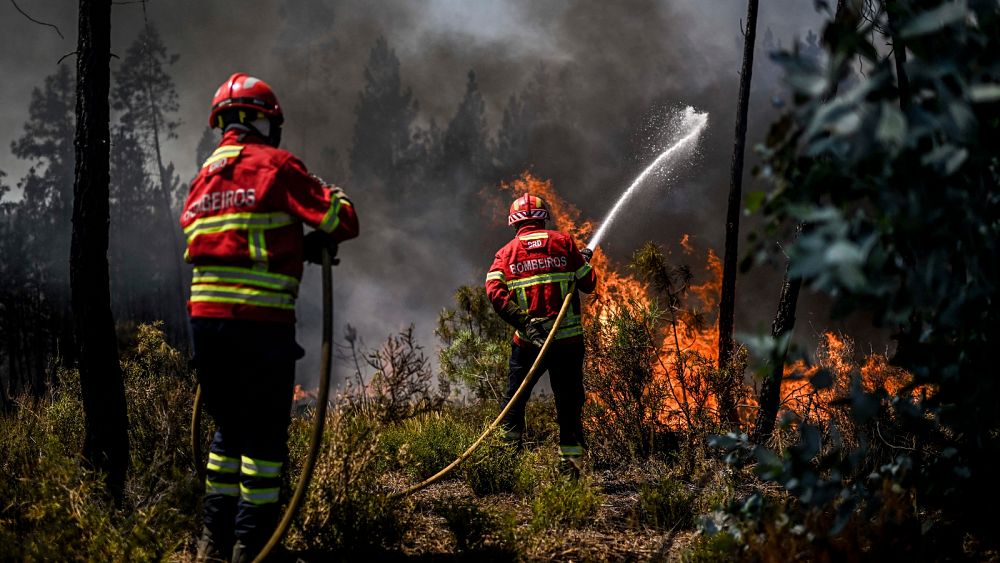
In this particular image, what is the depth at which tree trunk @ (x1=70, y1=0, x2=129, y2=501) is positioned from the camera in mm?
4605

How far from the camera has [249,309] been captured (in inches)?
132

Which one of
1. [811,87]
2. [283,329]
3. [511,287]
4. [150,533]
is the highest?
[511,287]

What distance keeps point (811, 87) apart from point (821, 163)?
0.40m

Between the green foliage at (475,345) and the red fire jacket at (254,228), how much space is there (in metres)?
5.18

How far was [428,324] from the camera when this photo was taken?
5206cm

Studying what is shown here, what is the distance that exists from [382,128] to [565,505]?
5021cm

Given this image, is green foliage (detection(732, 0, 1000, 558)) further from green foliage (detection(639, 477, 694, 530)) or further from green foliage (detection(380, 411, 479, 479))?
green foliage (detection(380, 411, 479, 479))

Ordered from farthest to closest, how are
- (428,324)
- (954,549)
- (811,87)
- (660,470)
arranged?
(428,324) < (660,470) < (954,549) < (811,87)

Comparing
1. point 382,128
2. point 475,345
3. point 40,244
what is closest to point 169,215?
point 40,244

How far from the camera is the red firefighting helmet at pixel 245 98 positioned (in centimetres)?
362

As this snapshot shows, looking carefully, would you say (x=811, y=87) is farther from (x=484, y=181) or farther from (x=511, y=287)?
(x=484, y=181)

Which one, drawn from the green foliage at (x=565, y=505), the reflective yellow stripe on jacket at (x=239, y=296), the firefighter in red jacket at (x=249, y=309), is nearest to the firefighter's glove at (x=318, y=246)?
the firefighter in red jacket at (x=249, y=309)

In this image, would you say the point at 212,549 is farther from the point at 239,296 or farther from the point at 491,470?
the point at 491,470

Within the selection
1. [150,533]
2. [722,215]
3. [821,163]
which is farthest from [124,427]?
[722,215]
